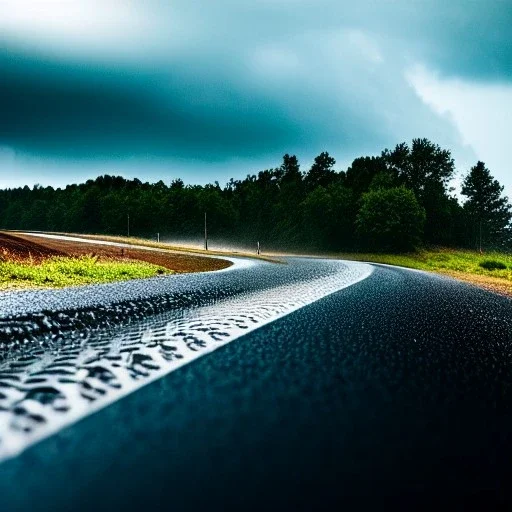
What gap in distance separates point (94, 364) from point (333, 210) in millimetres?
60723

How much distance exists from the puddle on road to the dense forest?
49.6 m

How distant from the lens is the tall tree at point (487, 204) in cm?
8125

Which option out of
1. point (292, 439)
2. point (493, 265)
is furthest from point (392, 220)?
point (292, 439)

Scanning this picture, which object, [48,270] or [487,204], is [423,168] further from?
[48,270]

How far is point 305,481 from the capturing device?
2.72 metres

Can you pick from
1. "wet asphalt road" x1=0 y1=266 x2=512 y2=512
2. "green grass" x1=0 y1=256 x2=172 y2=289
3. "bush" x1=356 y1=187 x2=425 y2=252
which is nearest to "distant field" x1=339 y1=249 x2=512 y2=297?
"bush" x1=356 y1=187 x2=425 y2=252

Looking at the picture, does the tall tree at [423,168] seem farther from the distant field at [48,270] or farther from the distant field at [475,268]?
the distant field at [48,270]

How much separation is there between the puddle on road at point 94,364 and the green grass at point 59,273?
510cm

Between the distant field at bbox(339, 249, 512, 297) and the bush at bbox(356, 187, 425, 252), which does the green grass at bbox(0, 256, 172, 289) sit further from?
the bush at bbox(356, 187, 425, 252)

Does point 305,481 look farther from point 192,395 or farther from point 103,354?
point 103,354

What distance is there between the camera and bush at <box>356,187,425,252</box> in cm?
5444

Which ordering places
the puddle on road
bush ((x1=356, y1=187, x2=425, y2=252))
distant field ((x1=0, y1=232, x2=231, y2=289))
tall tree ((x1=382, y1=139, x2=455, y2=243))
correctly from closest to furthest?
the puddle on road < distant field ((x1=0, y1=232, x2=231, y2=289)) < bush ((x1=356, y1=187, x2=425, y2=252)) < tall tree ((x1=382, y1=139, x2=455, y2=243))

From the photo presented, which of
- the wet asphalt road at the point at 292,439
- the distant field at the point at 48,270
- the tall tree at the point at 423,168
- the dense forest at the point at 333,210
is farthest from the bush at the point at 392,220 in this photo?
the wet asphalt road at the point at 292,439

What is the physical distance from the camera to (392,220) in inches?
2120
